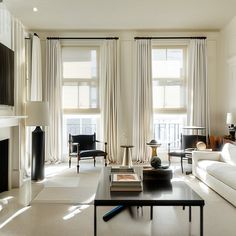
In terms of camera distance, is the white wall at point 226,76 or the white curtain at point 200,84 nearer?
the white wall at point 226,76

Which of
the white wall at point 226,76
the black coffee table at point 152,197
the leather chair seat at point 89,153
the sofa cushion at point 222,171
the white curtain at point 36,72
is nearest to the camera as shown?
the black coffee table at point 152,197

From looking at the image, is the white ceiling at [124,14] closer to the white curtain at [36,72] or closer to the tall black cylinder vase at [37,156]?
the white curtain at [36,72]

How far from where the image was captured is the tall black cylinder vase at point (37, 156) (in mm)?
5527

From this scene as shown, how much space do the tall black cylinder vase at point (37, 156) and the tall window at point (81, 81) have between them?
78.3 inches

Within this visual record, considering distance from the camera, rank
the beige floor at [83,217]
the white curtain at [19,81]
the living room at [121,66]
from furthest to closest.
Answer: the living room at [121,66], the white curtain at [19,81], the beige floor at [83,217]

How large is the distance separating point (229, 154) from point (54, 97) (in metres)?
4.23

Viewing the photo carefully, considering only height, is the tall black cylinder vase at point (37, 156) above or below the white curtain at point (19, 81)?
below

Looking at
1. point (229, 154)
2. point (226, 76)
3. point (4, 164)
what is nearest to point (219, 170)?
point (229, 154)

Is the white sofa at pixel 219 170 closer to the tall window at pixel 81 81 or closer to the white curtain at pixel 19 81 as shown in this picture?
the tall window at pixel 81 81

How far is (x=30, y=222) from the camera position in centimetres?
343

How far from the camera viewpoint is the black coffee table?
2697 mm

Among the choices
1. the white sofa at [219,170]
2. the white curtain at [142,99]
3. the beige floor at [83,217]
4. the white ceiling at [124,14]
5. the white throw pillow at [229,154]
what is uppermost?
the white ceiling at [124,14]

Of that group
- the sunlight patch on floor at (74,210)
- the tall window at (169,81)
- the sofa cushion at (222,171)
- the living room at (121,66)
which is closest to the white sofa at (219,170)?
the sofa cushion at (222,171)

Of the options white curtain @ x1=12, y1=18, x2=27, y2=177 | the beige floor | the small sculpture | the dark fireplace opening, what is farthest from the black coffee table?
white curtain @ x1=12, y1=18, x2=27, y2=177
